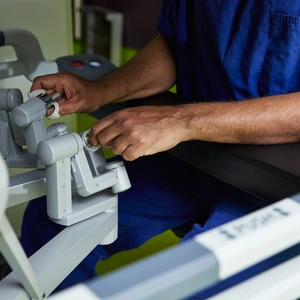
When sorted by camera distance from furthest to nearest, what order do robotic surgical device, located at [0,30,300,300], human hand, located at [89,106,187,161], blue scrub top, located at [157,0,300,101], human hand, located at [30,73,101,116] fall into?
1. human hand, located at [30,73,101,116]
2. blue scrub top, located at [157,0,300,101]
3. human hand, located at [89,106,187,161]
4. robotic surgical device, located at [0,30,300,300]

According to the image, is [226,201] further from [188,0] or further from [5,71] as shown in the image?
[5,71]

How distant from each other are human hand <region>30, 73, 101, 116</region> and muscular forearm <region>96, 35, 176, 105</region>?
0.11ft

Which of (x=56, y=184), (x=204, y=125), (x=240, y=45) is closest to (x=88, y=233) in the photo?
(x=56, y=184)

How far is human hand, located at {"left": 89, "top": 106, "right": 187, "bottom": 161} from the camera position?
0.85m

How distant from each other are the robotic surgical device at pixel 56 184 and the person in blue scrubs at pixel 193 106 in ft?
0.20

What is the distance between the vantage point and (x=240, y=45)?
101 cm

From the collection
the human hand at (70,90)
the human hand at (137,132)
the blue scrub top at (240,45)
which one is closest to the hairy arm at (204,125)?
the human hand at (137,132)

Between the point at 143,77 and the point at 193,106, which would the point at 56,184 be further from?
the point at 143,77

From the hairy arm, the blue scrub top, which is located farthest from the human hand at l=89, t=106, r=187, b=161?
the blue scrub top

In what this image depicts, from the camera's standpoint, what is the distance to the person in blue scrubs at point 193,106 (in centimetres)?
88

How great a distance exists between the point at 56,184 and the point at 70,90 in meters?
0.37

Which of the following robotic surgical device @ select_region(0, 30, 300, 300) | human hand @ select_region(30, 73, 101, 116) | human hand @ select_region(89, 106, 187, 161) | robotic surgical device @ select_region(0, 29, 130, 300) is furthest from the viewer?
human hand @ select_region(30, 73, 101, 116)

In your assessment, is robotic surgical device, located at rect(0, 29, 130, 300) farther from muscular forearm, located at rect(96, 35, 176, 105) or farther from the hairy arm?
muscular forearm, located at rect(96, 35, 176, 105)

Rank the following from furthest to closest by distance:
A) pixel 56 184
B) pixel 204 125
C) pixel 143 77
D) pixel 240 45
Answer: pixel 143 77 → pixel 240 45 → pixel 204 125 → pixel 56 184
